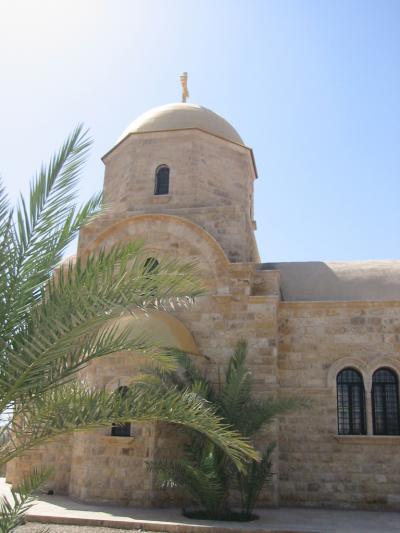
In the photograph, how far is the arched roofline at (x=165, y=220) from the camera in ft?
36.2

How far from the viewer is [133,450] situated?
938 centimetres

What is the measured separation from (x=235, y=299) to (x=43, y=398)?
249 inches

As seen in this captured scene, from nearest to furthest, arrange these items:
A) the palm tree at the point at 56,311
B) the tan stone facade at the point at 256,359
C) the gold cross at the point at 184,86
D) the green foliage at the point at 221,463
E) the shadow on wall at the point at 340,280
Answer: the palm tree at the point at 56,311 → the green foliage at the point at 221,463 → the tan stone facade at the point at 256,359 → the shadow on wall at the point at 340,280 → the gold cross at the point at 184,86

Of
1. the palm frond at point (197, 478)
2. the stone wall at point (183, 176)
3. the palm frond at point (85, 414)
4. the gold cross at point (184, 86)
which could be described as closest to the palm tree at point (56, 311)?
the palm frond at point (85, 414)

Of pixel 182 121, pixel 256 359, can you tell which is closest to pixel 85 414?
pixel 256 359

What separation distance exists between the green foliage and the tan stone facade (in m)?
0.97

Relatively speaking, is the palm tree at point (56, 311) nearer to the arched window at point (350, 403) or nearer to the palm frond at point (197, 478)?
the palm frond at point (197, 478)

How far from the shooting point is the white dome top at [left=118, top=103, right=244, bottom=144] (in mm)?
13039

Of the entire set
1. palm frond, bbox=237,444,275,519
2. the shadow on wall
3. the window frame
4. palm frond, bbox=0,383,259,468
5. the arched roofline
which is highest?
the window frame

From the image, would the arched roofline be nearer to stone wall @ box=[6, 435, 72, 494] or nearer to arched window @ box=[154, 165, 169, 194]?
arched window @ box=[154, 165, 169, 194]

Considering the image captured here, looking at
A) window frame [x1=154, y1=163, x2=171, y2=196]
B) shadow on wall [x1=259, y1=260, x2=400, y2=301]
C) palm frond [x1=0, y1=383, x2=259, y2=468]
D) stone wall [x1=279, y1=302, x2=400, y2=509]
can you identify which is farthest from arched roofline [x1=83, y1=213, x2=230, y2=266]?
palm frond [x1=0, y1=383, x2=259, y2=468]

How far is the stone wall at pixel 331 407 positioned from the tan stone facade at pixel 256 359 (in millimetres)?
19

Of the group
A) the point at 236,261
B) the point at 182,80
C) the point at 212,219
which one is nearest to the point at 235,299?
the point at 236,261

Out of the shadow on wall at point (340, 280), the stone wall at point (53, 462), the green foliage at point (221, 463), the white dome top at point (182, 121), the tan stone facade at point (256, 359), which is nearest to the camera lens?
the green foliage at point (221, 463)
